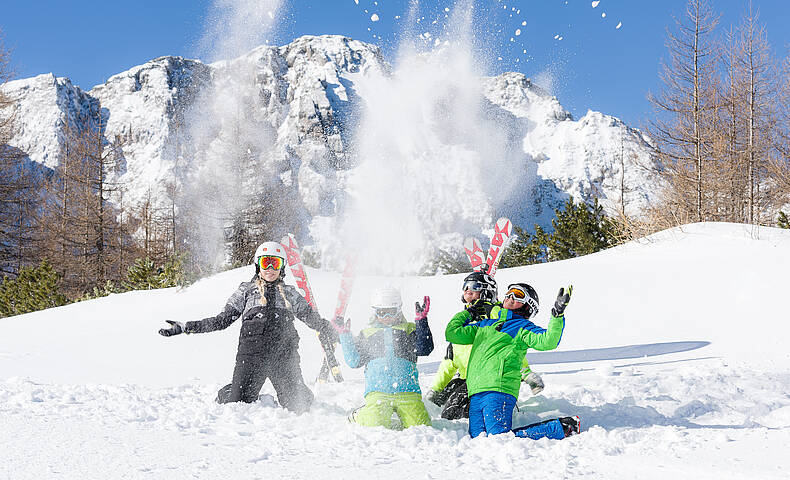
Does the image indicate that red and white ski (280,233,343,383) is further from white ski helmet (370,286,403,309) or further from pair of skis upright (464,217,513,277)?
pair of skis upright (464,217,513,277)

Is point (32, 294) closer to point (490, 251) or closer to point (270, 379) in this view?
point (490, 251)

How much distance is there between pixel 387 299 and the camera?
3797 millimetres

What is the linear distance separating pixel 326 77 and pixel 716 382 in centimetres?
7662

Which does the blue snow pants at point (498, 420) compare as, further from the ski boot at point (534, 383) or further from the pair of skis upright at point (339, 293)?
the pair of skis upright at point (339, 293)

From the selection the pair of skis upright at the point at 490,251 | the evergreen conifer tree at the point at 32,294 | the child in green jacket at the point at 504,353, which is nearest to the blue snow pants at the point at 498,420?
the child in green jacket at the point at 504,353

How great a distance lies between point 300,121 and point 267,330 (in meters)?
74.0

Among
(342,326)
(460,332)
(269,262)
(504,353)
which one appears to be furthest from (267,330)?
(504,353)

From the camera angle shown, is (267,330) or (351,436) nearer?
(351,436)

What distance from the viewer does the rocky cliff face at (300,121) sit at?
58938 mm

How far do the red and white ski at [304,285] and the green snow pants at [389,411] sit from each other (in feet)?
3.96

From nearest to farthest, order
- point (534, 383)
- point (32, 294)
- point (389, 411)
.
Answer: point (389, 411), point (534, 383), point (32, 294)

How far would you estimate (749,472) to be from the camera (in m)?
2.57

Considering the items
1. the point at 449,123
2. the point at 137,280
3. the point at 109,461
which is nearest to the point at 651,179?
Result: the point at 137,280

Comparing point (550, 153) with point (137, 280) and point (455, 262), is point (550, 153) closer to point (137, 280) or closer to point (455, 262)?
point (455, 262)
